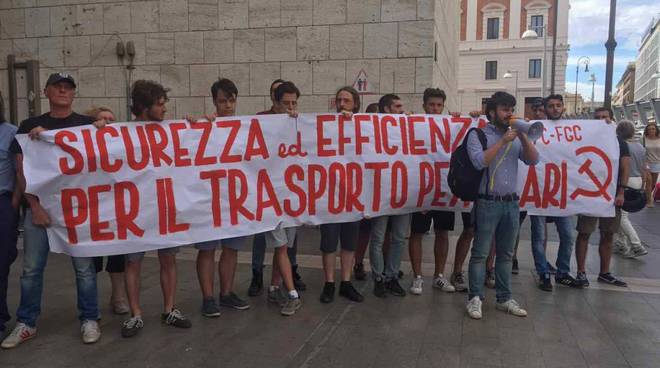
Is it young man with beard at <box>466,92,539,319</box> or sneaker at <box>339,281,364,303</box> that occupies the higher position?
young man with beard at <box>466,92,539,319</box>

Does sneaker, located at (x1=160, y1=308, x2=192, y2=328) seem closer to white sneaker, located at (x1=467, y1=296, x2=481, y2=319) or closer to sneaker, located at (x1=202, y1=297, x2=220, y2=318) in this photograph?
sneaker, located at (x1=202, y1=297, x2=220, y2=318)

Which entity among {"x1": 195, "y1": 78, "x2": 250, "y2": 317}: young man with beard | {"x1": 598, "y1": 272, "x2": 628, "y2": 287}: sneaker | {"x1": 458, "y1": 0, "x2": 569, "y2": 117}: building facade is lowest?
{"x1": 598, "y1": 272, "x2": 628, "y2": 287}: sneaker

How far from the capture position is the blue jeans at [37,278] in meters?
3.80

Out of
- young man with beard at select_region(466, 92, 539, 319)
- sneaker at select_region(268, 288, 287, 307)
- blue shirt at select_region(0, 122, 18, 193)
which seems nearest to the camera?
blue shirt at select_region(0, 122, 18, 193)

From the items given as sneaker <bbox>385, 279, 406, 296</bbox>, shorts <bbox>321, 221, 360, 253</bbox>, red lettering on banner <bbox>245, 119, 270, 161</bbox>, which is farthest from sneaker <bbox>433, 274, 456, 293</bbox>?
red lettering on banner <bbox>245, 119, 270, 161</bbox>

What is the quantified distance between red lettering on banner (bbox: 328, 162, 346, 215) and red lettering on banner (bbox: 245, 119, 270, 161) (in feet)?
2.08

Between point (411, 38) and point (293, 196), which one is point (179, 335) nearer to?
point (293, 196)

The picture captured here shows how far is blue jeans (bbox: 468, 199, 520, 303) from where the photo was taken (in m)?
4.29

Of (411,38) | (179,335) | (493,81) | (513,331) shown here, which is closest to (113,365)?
(179,335)

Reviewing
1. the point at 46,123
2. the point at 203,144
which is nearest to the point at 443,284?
the point at 203,144

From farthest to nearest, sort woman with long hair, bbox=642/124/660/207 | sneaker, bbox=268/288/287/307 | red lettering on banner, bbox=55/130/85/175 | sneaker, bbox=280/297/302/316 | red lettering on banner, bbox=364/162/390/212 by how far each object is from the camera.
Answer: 1. woman with long hair, bbox=642/124/660/207
2. red lettering on banner, bbox=364/162/390/212
3. sneaker, bbox=268/288/287/307
4. sneaker, bbox=280/297/302/316
5. red lettering on banner, bbox=55/130/85/175

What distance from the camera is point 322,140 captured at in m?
4.78

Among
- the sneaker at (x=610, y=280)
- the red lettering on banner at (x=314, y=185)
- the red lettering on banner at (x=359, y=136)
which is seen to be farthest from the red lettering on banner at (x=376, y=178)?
the sneaker at (x=610, y=280)

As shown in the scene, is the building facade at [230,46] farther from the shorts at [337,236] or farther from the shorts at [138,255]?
the shorts at [138,255]
